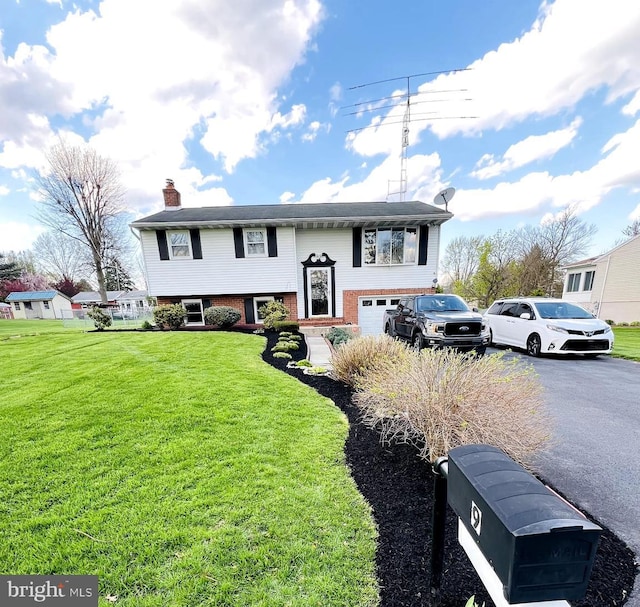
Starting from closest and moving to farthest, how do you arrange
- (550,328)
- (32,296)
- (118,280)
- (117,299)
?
(550,328)
(32,296)
(117,299)
(118,280)

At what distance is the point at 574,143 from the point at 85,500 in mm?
19046

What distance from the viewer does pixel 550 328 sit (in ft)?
24.3

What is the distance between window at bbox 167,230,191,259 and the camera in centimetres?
1210

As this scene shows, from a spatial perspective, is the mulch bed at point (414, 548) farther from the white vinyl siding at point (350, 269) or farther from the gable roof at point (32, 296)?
the gable roof at point (32, 296)

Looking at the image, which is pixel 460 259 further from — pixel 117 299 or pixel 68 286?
pixel 68 286

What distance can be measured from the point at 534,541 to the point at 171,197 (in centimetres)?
1653

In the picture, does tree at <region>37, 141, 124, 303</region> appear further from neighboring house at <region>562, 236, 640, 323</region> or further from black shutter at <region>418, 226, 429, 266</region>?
neighboring house at <region>562, 236, 640, 323</region>

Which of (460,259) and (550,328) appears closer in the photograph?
(550,328)

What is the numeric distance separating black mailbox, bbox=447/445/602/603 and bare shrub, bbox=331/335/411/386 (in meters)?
3.40

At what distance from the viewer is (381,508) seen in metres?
2.14

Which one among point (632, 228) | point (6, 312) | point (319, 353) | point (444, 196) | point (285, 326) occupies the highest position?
point (632, 228)

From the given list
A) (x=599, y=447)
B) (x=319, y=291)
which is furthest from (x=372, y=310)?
(x=599, y=447)

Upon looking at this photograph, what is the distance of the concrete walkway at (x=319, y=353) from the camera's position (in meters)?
6.43

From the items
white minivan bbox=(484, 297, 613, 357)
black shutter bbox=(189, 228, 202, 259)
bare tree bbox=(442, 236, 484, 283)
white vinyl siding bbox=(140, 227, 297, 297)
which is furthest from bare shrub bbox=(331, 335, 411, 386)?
bare tree bbox=(442, 236, 484, 283)
